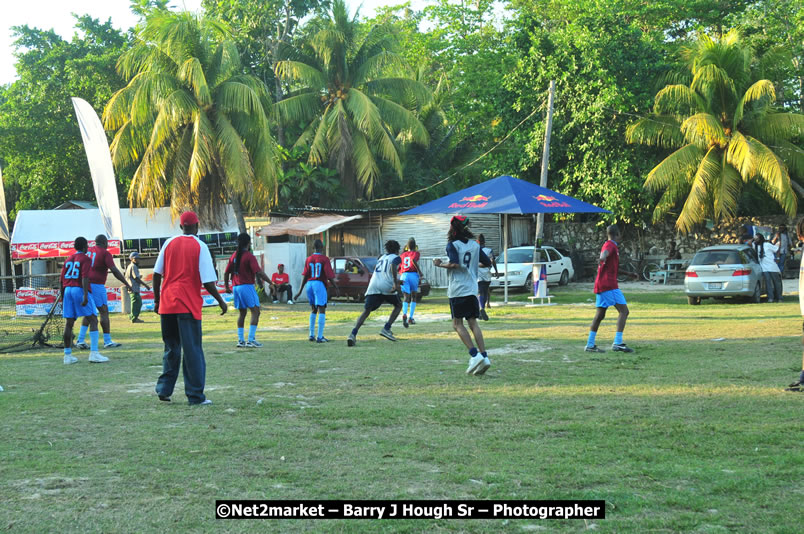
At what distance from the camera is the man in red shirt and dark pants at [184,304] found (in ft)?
25.2

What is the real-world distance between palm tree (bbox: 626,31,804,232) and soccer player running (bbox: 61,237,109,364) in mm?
22225

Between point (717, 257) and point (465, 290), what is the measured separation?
513 inches

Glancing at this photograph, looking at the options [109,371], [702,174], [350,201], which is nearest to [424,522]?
[109,371]

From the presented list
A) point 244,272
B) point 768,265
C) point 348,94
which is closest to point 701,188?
point 768,265

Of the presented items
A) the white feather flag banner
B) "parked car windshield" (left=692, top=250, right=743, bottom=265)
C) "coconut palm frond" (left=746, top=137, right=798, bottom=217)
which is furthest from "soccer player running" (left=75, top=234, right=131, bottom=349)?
"coconut palm frond" (left=746, top=137, right=798, bottom=217)

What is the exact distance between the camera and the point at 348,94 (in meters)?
32.4

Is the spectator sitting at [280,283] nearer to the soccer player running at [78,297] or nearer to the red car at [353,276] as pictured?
the red car at [353,276]

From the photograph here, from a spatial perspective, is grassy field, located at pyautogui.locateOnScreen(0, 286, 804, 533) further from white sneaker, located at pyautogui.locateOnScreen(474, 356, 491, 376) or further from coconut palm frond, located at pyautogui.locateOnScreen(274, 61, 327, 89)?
coconut palm frond, located at pyautogui.locateOnScreen(274, 61, 327, 89)

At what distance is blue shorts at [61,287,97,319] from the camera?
38.9 feet

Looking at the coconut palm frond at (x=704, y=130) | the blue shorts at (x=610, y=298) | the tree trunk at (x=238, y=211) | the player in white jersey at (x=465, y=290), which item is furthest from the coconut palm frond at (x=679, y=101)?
the player in white jersey at (x=465, y=290)

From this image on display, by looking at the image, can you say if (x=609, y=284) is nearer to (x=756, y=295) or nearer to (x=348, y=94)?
(x=756, y=295)

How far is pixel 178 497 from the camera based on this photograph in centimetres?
460

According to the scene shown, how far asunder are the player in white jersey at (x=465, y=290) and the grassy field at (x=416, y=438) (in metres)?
0.27

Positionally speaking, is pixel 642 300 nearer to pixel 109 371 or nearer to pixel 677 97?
pixel 677 97
